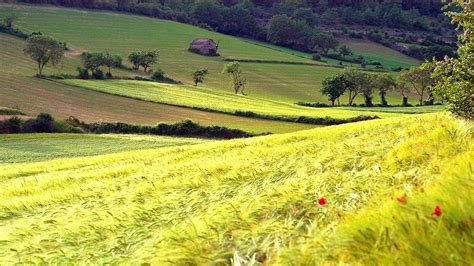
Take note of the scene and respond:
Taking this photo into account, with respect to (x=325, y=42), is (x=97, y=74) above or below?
below

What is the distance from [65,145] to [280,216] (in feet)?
163

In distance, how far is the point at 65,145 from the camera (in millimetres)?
51875

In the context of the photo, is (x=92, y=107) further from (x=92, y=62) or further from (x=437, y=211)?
(x=437, y=211)

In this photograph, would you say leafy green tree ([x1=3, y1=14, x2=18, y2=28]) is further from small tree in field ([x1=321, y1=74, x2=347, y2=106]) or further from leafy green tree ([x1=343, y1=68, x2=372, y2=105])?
leafy green tree ([x1=343, y1=68, x2=372, y2=105])

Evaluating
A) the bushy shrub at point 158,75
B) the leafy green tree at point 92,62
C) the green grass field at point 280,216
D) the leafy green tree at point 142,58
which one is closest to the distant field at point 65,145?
the green grass field at point 280,216

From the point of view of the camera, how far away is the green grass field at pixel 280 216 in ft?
12.2

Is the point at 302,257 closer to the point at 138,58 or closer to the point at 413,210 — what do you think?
the point at 413,210

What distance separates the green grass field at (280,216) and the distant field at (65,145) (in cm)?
3529

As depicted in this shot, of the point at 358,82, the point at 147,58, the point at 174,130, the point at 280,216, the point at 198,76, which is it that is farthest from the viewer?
the point at 147,58

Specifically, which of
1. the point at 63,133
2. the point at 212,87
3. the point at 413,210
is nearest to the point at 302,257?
the point at 413,210

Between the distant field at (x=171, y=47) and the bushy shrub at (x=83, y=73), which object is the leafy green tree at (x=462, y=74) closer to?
the bushy shrub at (x=83, y=73)

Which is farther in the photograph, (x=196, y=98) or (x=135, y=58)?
(x=135, y=58)

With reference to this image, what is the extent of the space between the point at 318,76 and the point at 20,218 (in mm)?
139923

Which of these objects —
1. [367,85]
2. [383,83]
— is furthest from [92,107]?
[383,83]
